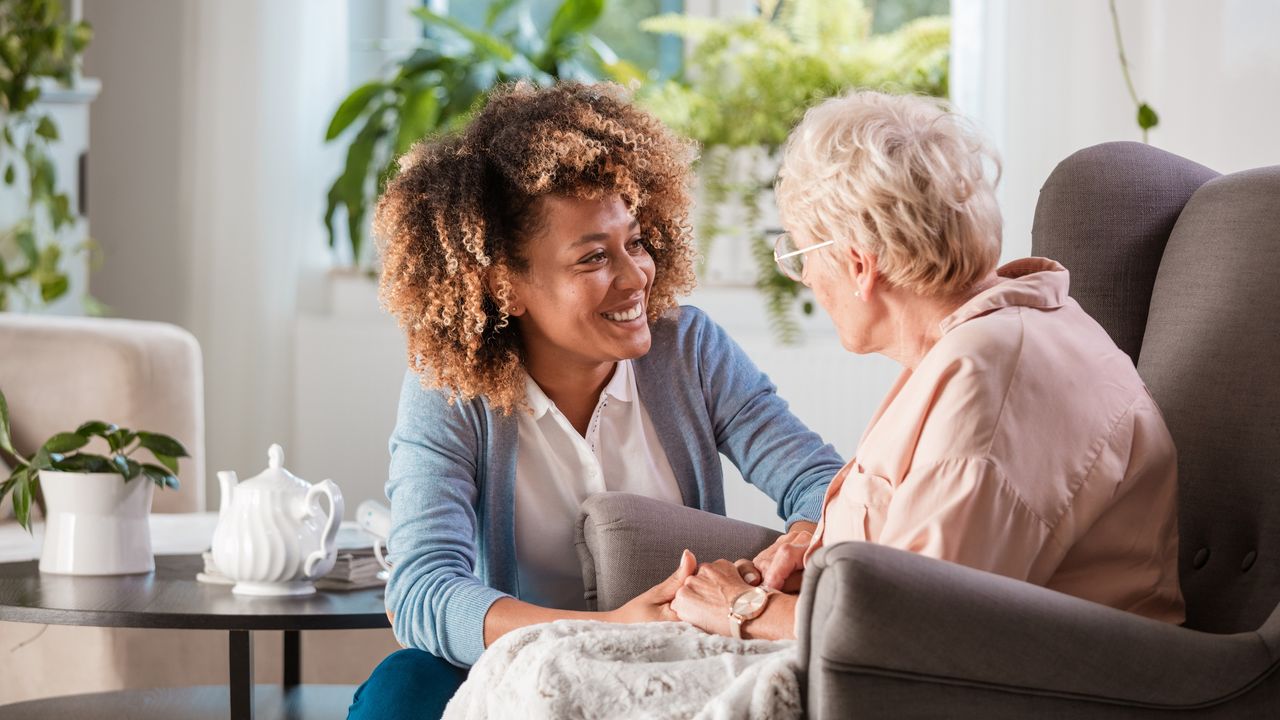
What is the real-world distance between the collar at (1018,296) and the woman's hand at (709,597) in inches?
13.9

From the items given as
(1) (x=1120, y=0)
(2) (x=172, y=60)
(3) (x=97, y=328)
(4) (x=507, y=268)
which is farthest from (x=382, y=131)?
(4) (x=507, y=268)

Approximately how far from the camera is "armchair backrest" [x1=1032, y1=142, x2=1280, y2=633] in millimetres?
1490

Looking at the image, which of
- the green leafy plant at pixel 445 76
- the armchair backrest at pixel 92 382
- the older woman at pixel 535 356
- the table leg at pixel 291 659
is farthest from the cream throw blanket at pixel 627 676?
the green leafy plant at pixel 445 76

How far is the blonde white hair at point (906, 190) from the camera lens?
1316 millimetres

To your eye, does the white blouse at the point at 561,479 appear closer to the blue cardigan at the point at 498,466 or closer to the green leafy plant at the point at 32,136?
the blue cardigan at the point at 498,466

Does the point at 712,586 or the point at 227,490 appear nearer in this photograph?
the point at 712,586

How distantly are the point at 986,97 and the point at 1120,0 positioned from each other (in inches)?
13.3

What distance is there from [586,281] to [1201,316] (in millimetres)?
699

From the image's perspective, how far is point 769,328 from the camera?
3.47 metres

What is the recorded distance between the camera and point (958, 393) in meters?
1.22

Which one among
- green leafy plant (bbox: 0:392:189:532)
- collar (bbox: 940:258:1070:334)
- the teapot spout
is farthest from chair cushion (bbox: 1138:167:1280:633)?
green leafy plant (bbox: 0:392:189:532)

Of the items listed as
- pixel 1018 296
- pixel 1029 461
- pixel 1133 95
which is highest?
pixel 1133 95

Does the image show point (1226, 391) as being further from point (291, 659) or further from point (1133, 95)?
point (291, 659)

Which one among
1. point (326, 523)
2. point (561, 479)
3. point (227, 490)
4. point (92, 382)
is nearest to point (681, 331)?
point (561, 479)
